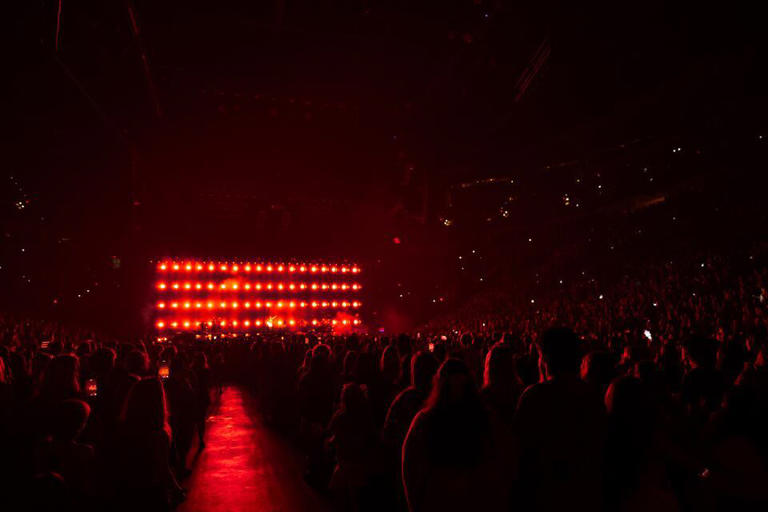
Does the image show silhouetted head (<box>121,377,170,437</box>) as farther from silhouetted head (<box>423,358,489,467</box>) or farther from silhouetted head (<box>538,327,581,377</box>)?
silhouetted head (<box>538,327,581,377</box>)

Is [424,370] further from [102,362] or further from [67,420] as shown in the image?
[102,362]

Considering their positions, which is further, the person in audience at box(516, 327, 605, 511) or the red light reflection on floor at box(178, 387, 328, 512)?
the red light reflection on floor at box(178, 387, 328, 512)

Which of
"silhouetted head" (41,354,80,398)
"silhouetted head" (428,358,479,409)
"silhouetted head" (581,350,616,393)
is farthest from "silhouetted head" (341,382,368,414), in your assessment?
"silhouetted head" (428,358,479,409)

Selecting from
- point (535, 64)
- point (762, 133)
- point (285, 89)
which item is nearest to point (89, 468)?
point (535, 64)

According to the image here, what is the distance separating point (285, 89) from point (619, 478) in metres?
16.2

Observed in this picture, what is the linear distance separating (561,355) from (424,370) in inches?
→ 74.1

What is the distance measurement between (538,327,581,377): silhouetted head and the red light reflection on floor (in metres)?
4.56

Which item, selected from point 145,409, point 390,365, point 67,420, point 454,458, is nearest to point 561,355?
point 454,458

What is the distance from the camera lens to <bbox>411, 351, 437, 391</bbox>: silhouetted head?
16.1ft

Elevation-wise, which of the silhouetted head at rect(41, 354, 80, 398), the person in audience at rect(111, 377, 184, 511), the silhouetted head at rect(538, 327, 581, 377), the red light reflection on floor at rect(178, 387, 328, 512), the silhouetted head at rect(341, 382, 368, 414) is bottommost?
the red light reflection on floor at rect(178, 387, 328, 512)

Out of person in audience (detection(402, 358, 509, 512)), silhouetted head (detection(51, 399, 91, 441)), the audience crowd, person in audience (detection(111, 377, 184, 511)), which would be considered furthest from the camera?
person in audience (detection(111, 377, 184, 511))

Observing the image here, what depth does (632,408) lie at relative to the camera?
3299 mm

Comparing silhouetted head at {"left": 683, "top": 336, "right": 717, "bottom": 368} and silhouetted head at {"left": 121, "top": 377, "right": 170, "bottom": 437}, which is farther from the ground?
silhouetted head at {"left": 683, "top": 336, "right": 717, "bottom": 368}

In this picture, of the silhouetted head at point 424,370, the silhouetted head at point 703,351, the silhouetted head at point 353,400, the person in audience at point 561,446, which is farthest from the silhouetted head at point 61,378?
the silhouetted head at point 703,351
